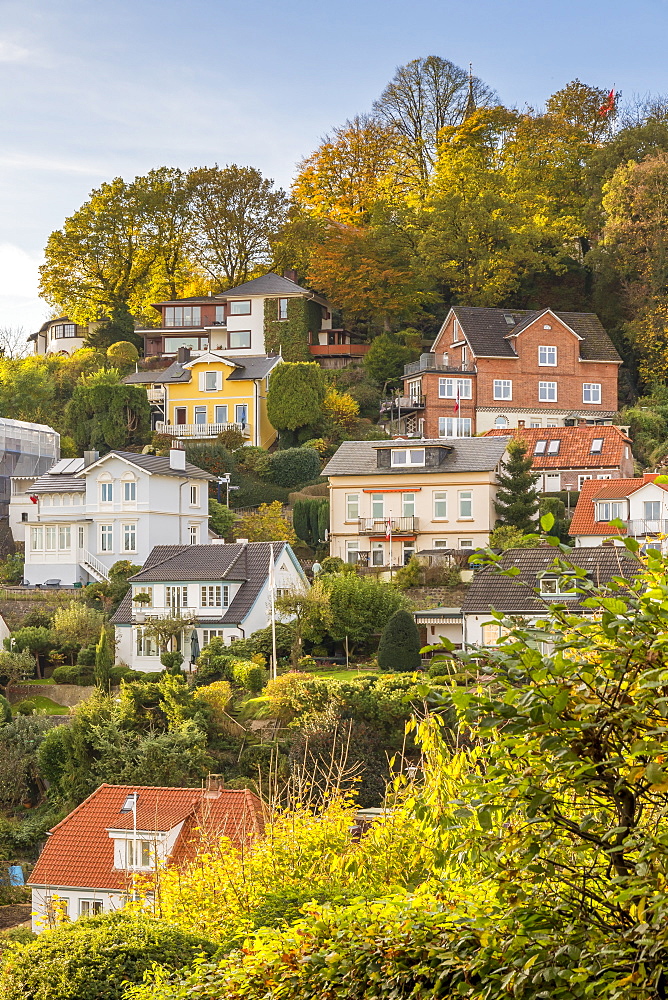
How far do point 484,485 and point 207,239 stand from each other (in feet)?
131

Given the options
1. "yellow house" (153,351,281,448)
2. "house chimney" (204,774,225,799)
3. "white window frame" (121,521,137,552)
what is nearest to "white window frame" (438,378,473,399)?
"yellow house" (153,351,281,448)

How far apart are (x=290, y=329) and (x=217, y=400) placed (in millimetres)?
7970

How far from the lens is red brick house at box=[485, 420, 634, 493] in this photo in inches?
2077

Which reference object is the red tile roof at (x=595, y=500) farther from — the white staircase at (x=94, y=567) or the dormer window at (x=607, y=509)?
the white staircase at (x=94, y=567)

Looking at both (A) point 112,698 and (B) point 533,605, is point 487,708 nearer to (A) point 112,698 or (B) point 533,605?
(B) point 533,605

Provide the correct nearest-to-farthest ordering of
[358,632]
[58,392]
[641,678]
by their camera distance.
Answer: [641,678], [358,632], [58,392]

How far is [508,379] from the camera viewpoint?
6209 cm

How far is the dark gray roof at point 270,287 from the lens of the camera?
71.2m

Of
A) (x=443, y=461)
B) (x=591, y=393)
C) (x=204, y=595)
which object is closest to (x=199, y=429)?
(x=443, y=461)

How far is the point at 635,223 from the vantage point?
65750 millimetres

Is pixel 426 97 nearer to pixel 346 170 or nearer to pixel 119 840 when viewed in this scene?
pixel 346 170

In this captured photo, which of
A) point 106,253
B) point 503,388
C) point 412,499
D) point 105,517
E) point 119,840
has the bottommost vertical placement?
point 119,840

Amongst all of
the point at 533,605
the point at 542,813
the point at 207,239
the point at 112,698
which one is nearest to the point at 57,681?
the point at 112,698

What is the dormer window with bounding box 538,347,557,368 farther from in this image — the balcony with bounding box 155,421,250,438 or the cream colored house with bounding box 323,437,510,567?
the balcony with bounding box 155,421,250,438
